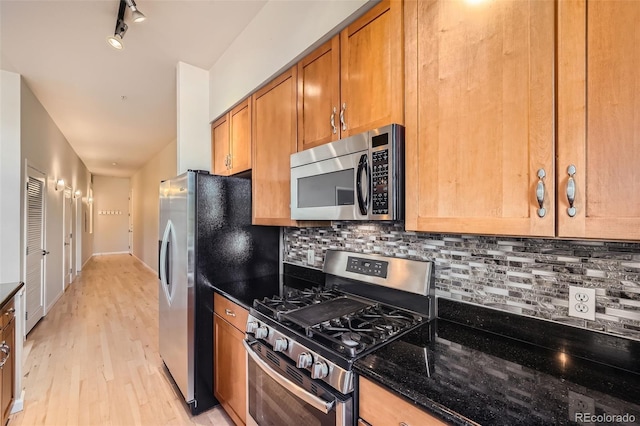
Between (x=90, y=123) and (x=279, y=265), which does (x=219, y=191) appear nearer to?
(x=279, y=265)

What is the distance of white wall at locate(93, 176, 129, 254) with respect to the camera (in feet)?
32.7

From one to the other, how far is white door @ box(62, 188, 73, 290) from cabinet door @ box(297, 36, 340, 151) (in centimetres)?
582

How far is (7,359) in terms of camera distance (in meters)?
1.79

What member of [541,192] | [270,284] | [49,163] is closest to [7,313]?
[270,284]

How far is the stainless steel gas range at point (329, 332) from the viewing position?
42.3 inches

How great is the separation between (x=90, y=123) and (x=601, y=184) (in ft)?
20.0

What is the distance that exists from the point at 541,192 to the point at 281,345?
3.68 feet

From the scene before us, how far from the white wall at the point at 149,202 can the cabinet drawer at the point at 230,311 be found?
13.1ft

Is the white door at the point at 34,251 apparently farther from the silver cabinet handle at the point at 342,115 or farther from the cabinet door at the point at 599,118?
the cabinet door at the point at 599,118

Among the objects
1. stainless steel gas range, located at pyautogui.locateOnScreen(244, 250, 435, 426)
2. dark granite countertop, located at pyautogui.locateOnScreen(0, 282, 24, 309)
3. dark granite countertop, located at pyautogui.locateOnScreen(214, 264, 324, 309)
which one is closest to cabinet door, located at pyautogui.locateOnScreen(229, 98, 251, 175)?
dark granite countertop, located at pyautogui.locateOnScreen(214, 264, 324, 309)

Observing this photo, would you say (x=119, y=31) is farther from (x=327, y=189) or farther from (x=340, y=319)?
(x=340, y=319)

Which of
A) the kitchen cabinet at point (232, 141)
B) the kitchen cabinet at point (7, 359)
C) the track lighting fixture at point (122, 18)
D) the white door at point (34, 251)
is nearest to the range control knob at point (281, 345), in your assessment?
the kitchen cabinet at point (232, 141)

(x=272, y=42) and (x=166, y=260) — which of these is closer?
(x=272, y=42)

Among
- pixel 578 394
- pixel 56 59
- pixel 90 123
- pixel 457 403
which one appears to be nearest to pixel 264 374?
pixel 457 403
